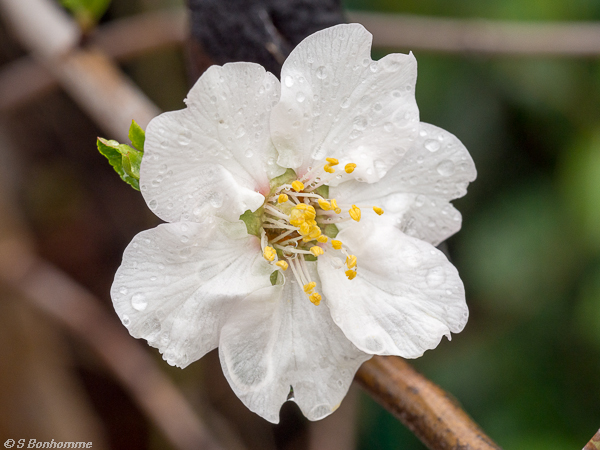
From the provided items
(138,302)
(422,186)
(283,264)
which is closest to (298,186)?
(283,264)

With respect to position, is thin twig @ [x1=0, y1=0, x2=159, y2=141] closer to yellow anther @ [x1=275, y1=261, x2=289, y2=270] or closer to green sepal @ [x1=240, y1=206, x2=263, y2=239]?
green sepal @ [x1=240, y1=206, x2=263, y2=239]

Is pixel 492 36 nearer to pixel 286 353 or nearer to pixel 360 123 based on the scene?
pixel 360 123

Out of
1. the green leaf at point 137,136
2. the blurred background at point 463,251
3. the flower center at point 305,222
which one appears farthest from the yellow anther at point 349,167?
the blurred background at point 463,251

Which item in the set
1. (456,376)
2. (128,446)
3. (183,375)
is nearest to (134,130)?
(456,376)

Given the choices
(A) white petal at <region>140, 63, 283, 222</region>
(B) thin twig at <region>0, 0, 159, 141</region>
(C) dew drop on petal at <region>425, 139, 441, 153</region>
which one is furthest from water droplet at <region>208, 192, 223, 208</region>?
(B) thin twig at <region>0, 0, 159, 141</region>

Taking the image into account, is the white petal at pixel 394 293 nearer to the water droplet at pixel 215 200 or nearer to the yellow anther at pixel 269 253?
the yellow anther at pixel 269 253

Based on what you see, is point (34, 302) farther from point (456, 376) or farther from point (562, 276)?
point (562, 276)
